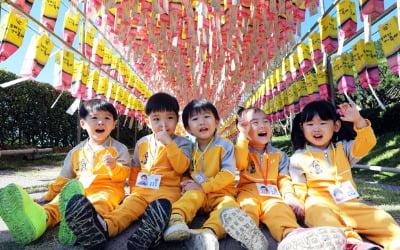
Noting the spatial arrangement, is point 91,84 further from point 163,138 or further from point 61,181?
point 163,138

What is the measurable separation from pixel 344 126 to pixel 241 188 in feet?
2.47

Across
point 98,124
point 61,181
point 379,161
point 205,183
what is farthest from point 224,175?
point 379,161

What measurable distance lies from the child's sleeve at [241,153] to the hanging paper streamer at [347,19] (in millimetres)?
1349

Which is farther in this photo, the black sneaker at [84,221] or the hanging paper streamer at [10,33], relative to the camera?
the hanging paper streamer at [10,33]

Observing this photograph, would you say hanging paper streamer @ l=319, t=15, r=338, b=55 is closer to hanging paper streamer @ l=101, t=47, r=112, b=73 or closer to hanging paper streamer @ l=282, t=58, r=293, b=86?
hanging paper streamer @ l=282, t=58, r=293, b=86

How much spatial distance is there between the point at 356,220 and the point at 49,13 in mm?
2837

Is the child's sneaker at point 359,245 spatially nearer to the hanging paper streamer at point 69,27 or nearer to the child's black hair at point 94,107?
the child's black hair at point 94,107

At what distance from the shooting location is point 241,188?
1.66 metres

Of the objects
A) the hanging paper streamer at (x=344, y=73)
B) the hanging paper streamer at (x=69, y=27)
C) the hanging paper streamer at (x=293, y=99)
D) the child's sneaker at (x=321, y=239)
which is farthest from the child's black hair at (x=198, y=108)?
the hanging paper streamer at (x=293, y=99)

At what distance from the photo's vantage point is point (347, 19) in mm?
2150

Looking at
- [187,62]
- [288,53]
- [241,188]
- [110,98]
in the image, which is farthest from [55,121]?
[241,188]

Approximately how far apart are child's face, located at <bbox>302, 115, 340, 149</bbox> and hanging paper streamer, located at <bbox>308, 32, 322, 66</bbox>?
156cm

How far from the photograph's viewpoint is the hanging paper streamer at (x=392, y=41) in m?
1.66

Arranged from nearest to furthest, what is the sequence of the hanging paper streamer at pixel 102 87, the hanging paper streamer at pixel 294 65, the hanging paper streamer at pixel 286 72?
the hanging paper streamer at pixel 294 65, the hanging paper streamer at pixel 286 72, the hanging paper streamer at pixel 102 87
